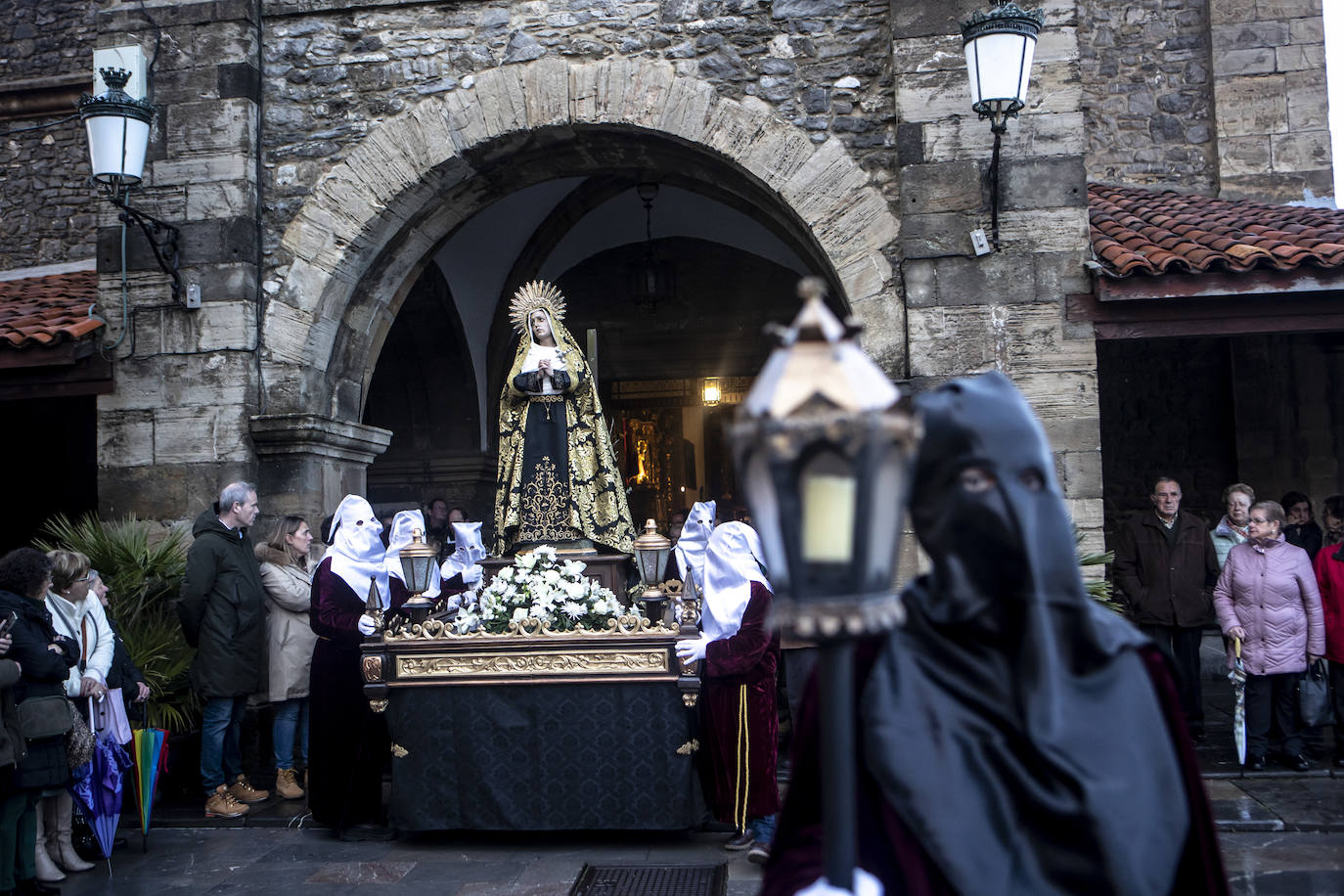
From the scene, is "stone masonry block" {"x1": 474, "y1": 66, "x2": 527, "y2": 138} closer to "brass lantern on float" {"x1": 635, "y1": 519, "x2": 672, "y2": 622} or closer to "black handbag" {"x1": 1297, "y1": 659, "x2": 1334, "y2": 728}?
"brass lantern on float" {"x1": 635, "y1": 519, "x2": 672, "y2": 622}

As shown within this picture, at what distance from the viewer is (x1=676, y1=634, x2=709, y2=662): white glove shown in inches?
201

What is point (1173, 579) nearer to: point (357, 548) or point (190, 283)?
point (357, 548)

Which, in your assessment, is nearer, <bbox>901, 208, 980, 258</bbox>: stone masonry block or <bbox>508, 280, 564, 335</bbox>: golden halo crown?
<bbox>508, 280, 564, 335</bbox>: golden halo crown

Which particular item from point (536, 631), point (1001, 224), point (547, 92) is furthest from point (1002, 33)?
point (536, 631)

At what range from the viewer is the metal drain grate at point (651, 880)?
476 centimetres

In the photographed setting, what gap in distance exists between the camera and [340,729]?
5.75m

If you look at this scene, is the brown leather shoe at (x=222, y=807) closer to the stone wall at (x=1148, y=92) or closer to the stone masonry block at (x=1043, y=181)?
the stone masonry block at (x=1043, y=181)

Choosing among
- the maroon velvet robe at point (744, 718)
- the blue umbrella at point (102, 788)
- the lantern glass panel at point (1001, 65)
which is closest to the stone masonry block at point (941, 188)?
the lantern glass panel at point (1001, 65)

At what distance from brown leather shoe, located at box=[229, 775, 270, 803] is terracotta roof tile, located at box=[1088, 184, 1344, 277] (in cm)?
620

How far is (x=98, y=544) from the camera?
7.10 m

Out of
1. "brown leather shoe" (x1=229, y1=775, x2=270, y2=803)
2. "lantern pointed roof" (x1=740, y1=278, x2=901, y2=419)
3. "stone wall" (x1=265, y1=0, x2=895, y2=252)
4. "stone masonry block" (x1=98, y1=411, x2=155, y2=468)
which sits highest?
"stone wall" (x1=265, y1=0, x2=895, y2=252)

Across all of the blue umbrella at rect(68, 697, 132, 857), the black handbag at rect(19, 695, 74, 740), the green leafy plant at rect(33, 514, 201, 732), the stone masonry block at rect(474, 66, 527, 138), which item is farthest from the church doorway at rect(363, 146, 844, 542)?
the black handbag at rect(19, 695, 74, 740)

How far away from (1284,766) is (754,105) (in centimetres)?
540

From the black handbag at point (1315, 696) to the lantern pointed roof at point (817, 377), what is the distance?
6.37 metres
